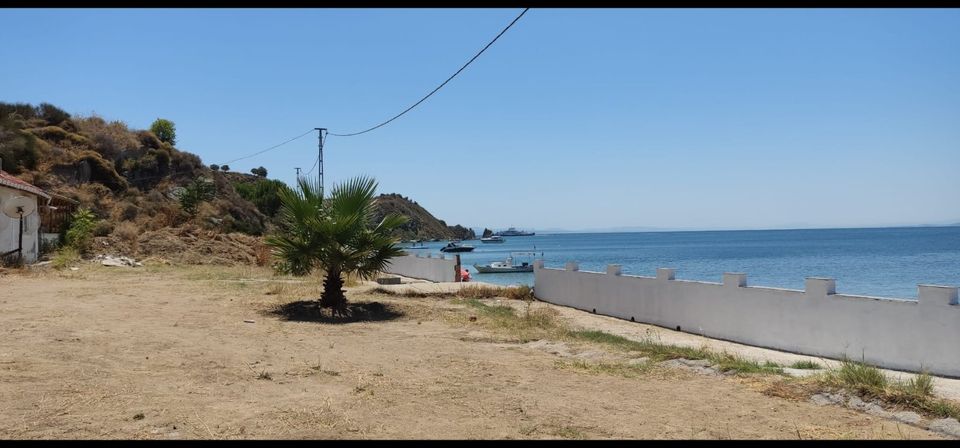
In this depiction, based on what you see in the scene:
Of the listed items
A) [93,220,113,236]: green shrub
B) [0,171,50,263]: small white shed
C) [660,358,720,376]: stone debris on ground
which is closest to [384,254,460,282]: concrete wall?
[0,171,50,263]: small white shed

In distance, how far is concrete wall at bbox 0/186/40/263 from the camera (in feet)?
76.5

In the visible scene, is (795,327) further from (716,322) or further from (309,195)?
(309,195)

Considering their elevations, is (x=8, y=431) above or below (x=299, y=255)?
below

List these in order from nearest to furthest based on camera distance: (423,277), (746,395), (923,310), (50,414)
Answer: (50,414), (746,395), (923,310), (423,277)

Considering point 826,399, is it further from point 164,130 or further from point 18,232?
point 164,130

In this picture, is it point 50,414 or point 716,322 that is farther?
point 716,322

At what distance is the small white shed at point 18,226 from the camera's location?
915 inches

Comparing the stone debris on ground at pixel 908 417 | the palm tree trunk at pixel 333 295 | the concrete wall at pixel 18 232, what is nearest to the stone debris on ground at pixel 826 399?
the stone debris on ground at pixel 908 417

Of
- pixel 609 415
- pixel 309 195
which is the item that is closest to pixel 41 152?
pixel 309 195

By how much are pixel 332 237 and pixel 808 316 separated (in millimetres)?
9825

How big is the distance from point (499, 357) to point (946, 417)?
18.6ft

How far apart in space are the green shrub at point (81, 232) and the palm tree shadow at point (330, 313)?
17.0 m

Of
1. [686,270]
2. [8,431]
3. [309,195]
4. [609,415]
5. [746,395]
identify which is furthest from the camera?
[686,270]

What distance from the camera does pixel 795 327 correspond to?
1348 cm
